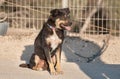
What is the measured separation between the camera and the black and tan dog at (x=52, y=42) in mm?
10938

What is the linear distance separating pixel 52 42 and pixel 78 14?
5808 millimetres

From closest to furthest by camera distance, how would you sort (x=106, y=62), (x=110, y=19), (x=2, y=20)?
(x=106, y=62) < (x=2, y=20) < (x=110, y=19)

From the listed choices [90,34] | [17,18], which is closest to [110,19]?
[90,34]

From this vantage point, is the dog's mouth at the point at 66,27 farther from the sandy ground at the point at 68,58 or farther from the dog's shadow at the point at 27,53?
the dog's shadow at the point at 27,53

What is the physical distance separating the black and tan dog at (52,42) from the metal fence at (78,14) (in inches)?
213

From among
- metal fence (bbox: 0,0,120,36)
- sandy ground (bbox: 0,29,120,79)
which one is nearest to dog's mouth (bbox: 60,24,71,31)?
sandy ground (bbox: 0,29,120,79)

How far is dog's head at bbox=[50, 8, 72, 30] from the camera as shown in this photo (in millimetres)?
10824

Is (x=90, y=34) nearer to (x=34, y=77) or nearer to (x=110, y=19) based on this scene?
(x=110, y=19)

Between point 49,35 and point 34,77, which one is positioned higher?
point 49,35

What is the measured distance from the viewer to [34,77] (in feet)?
35.3

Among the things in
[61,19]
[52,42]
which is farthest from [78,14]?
[61,19]

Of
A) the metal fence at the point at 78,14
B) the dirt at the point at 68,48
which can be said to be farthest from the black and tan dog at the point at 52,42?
the metal fence at the point at 78,14

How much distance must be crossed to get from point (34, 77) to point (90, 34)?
6.28 m

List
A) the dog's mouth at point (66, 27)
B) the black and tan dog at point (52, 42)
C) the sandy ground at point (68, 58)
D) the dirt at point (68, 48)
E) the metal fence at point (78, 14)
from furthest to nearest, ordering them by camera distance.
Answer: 1. the metal fence at point (78, 14)
2. the dirt at point (68, 48)
3. the sandy ground at point (68, 58)
4. the black and tan dog at point (52, 42)
5. the dog's mouth at point (66, 27)
